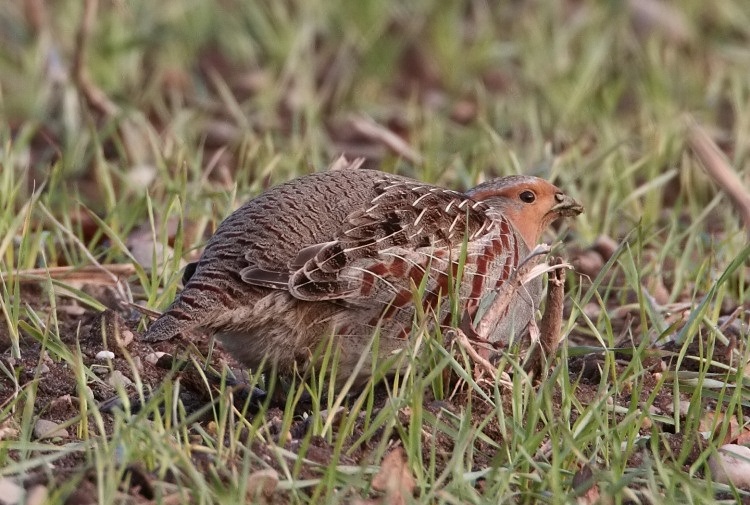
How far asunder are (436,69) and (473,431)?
19.1ft

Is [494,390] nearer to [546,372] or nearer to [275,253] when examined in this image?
[546,372]

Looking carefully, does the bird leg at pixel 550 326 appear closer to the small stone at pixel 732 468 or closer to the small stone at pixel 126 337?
the small stone at pixel 732 468

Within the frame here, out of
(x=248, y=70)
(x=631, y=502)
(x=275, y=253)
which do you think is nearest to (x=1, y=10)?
(x=248, y=70)

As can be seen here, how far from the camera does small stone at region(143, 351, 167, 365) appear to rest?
14.0ft

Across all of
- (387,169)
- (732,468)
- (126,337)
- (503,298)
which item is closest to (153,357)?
(126,337)

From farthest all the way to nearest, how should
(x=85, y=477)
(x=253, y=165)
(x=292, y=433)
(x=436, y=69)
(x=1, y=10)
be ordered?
1. (x=436, y=69)
2. (x=1, y=10)
3. (x=253, y=165)
4. (x=292, y=433)
5. (x=85, y=477)

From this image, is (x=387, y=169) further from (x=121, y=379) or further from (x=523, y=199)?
(x=121, y=379)

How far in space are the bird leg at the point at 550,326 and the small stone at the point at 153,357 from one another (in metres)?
1.18

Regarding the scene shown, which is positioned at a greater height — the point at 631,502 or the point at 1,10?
the point at 1,10

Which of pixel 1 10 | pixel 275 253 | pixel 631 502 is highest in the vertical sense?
pixel 1 10

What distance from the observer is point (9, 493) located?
2986 mm

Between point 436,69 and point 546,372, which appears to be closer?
point 546,372

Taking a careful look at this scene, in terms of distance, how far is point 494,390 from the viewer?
3.70 meters

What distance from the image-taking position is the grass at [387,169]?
3.28m
